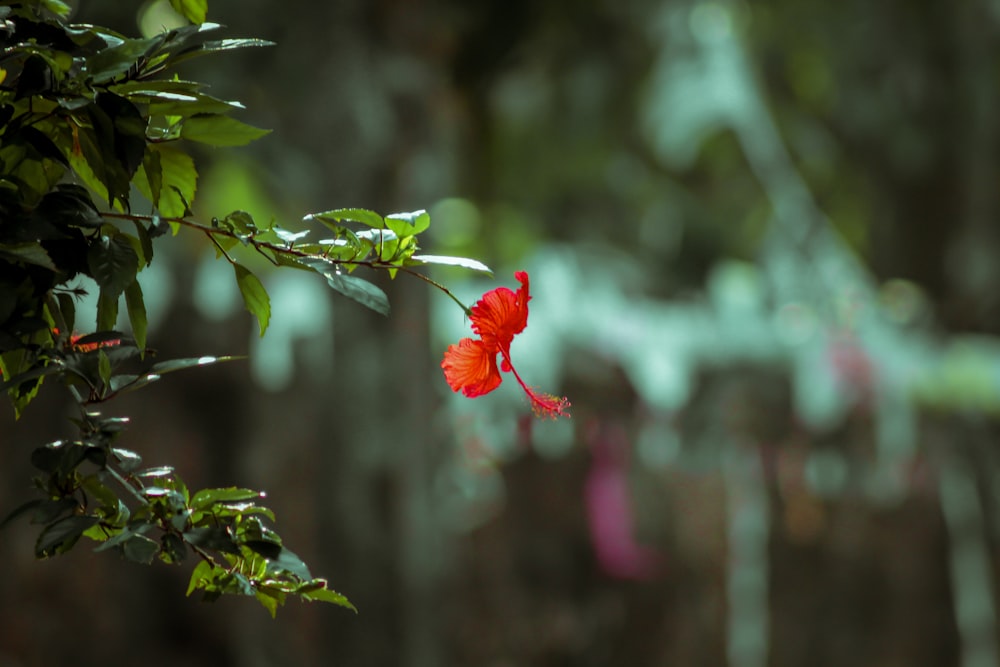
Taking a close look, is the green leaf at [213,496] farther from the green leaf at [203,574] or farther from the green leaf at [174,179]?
the green leaf at [174,179]

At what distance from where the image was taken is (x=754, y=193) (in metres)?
6.27

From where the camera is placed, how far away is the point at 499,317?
2.51 ft

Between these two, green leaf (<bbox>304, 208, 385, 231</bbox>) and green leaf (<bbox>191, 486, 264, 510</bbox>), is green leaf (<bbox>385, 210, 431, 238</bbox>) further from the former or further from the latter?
green leaf (<bbox>191, 486, 264, 510</bbox>)

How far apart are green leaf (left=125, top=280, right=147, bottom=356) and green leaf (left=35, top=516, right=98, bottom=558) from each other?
0.10 m

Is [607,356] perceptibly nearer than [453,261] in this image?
No

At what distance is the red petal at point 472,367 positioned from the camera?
77 centimetres

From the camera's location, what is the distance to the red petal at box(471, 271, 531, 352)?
76 centimetres

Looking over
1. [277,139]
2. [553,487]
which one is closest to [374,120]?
[277,139]

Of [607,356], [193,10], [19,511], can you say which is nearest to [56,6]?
[193,10]

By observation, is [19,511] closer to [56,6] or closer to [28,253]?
[28,253]

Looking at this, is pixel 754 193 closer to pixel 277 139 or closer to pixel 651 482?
pixel 651 482

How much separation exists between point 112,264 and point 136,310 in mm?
62

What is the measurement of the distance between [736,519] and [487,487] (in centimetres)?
137

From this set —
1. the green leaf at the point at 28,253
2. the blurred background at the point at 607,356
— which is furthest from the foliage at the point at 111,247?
the blurred background at the point at 607,356
